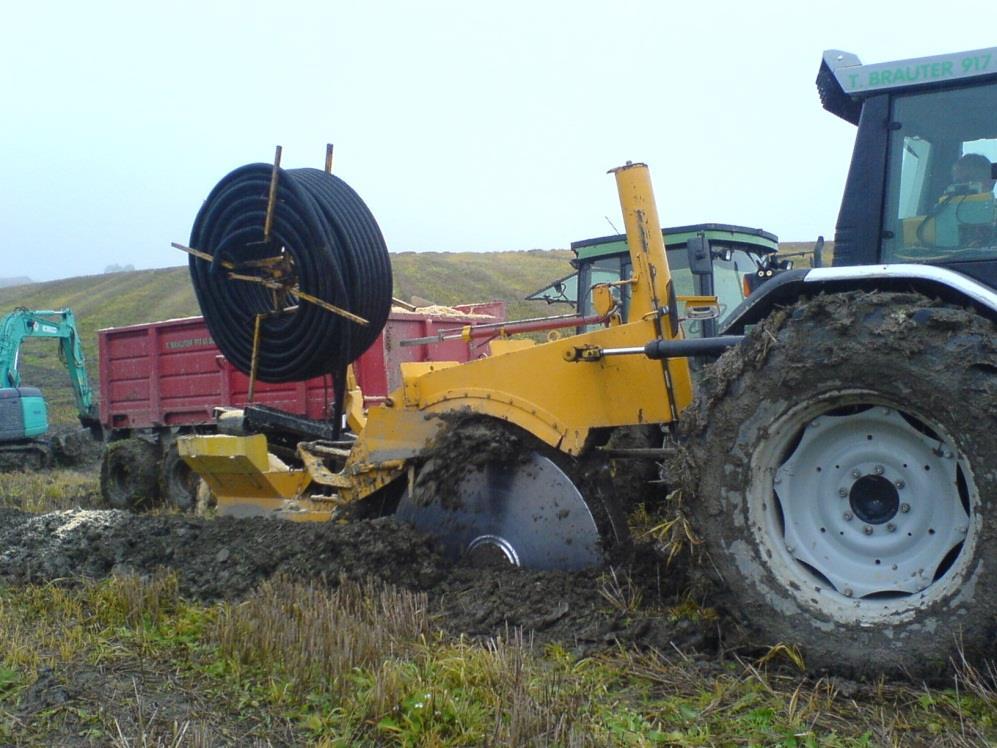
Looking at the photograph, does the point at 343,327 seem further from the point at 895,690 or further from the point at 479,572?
the point at 895,690

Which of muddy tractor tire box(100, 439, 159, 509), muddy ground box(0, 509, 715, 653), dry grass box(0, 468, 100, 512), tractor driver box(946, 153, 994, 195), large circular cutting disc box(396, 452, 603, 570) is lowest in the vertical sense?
dry grass box(0, 468, 100, 512)

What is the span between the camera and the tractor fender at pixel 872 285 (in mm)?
3598

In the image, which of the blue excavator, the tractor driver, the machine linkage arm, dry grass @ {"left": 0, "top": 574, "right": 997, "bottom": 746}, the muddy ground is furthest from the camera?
the blue excavator

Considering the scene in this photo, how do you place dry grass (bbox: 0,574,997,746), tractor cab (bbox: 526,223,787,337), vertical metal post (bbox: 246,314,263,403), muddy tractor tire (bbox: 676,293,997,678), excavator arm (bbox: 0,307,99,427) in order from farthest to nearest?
excavator arm (bbox: 0,307,99,427)
tractor cab (bbox: 526,223,787,337)
vertical metal post (bbox: 246,314,263,403)
muddy tractor tire (bbox: 676,293,997,678)
dry grass (bbox: 0,574,997,746)

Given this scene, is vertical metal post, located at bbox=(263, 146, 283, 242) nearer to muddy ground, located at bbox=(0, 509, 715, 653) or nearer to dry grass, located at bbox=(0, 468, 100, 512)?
muddy ground, located at bbox=(0, 509, 715, 653)

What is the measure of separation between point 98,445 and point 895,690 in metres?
15.3

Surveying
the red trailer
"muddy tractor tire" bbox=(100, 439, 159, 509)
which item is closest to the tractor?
the red trailer

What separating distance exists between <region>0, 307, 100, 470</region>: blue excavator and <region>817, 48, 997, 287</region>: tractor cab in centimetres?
1309

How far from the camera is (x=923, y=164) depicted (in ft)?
13.2

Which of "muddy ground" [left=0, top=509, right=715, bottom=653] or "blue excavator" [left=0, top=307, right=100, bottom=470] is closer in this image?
"muddy ground" [left=0, top=509, right=715, bottom=653]

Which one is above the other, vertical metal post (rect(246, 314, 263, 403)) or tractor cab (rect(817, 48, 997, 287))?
tractor cab (rect(817, 48, 997, 287))

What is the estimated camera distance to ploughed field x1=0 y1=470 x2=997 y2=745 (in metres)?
3.16

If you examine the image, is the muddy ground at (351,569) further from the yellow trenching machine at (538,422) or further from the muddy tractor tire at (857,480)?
the muddy tractor tire at (857,480)

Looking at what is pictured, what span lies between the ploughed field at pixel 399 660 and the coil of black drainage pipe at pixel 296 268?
133 centimetres
